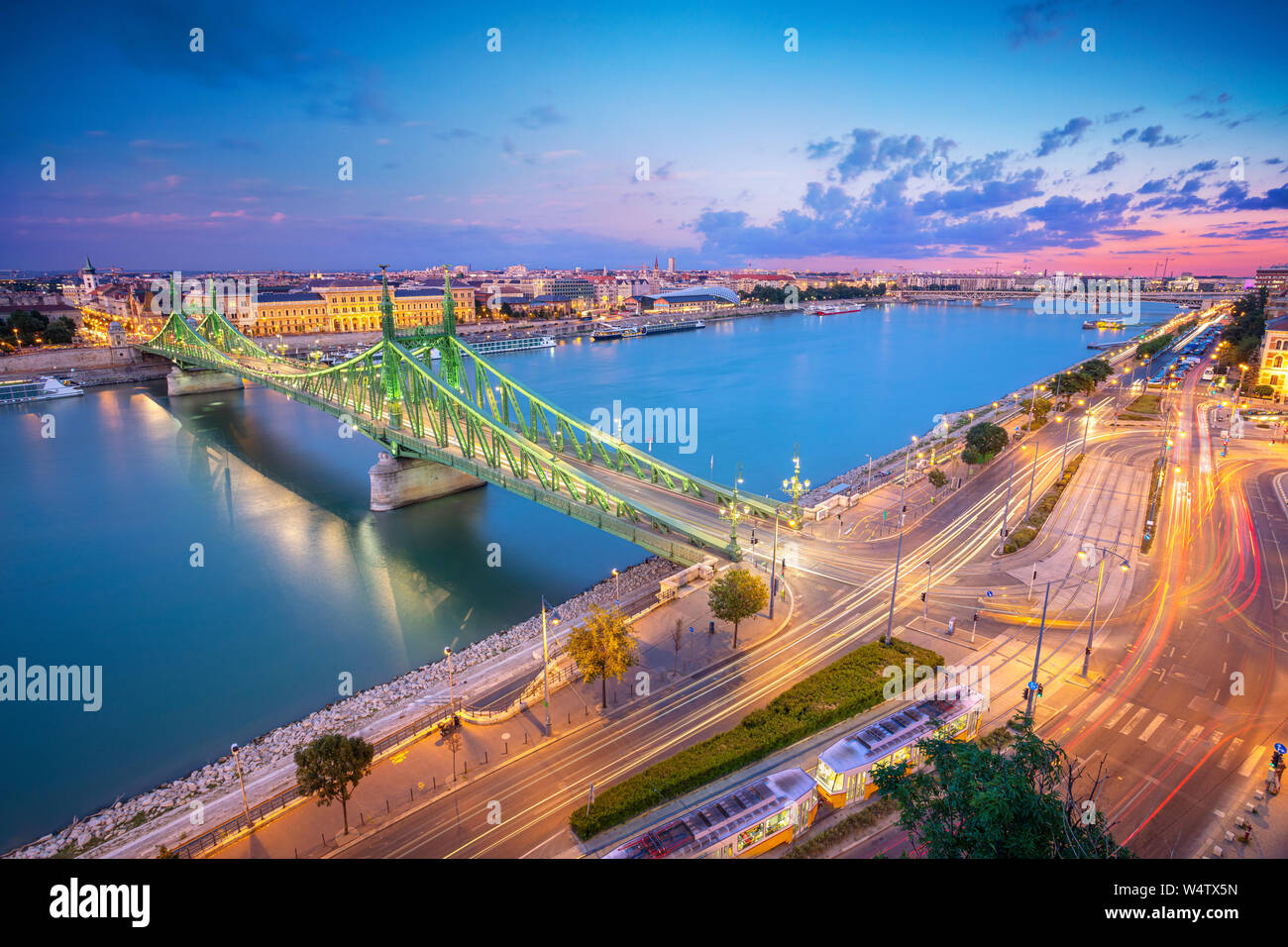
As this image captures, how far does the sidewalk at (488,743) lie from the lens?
1425cm

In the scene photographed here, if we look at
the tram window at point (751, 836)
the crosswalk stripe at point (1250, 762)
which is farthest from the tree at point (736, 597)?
the crosswalk stripe at point (1250, 762)

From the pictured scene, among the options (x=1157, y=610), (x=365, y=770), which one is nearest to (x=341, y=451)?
(x=365, y=770)

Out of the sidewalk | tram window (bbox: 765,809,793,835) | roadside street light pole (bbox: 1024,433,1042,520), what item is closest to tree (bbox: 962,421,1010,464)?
roadside street light pole (bbox: 1024,433,1042,520)

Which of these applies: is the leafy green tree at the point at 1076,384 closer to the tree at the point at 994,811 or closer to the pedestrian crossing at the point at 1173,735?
the pedestrian crossing at the point at 1173,735

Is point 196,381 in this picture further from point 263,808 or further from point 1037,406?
point 1037,406

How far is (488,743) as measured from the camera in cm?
1708

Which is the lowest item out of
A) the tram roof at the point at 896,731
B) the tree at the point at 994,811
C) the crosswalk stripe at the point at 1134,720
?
the crosswalk stripe at the point at 1134,720

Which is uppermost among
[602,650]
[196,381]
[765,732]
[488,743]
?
[196,381]

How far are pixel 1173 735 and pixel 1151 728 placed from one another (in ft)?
1.45

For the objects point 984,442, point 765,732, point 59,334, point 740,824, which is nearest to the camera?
point 740,824

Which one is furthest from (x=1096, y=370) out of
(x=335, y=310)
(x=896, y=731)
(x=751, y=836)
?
(x=335, y=310)

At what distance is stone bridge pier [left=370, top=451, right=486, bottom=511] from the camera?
37.9 m

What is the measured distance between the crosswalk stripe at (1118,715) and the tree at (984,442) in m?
23.1

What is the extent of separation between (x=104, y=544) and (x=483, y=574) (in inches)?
815
